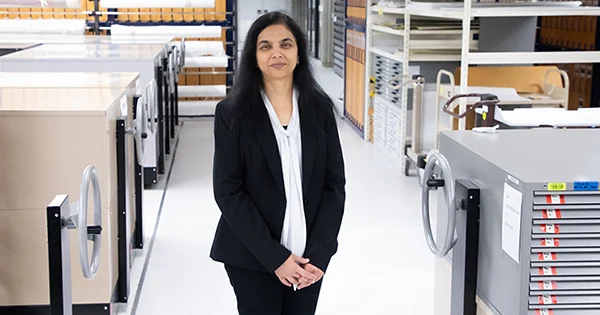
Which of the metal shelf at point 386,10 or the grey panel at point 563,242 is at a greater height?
the metal shelf at point 386,10

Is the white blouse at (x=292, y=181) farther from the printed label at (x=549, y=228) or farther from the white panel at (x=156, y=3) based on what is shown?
the white panel at (x=156, y=3)

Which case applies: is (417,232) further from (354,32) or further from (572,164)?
(354,32)

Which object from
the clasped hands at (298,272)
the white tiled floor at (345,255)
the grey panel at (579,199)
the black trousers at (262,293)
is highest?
the grey panel at (579,199)

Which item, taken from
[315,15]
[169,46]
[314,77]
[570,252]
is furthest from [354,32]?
[315,15]

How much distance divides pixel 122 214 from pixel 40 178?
62 cm

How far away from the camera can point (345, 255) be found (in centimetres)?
486

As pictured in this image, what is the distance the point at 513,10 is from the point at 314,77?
302 cm

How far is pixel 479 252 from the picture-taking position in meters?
2.35

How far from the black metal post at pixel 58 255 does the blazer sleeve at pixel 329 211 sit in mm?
715

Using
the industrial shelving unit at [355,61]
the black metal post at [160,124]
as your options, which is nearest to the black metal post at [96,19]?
the industrial shelving unit at [355,61]

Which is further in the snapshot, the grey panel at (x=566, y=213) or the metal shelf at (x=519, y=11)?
the metal shelf at (x=519, y=11)

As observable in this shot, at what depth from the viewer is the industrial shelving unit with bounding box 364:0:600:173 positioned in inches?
205

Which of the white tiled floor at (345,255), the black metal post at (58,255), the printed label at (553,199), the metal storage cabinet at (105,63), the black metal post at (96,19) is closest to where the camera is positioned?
the printed label at (553,199)

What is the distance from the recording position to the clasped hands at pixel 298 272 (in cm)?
239
